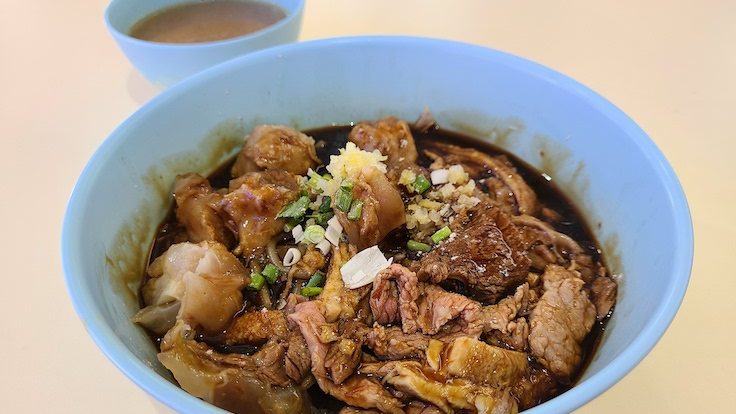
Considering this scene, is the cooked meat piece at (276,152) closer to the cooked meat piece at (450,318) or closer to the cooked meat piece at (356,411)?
the cooked meat piece at (450,318)

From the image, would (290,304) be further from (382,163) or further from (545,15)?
(545,15)

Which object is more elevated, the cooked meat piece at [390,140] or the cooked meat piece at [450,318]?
the cooked meat piece at [390,140]

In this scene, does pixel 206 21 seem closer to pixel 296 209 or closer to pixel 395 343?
pixel 296 209

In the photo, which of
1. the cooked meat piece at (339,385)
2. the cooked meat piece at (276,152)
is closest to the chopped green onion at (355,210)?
the cooked meat piece at (339,385)

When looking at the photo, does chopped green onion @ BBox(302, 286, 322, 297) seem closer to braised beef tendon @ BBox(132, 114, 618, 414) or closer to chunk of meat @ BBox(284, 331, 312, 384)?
braised beef tendon @ BBox(132, 114, 618, 414)

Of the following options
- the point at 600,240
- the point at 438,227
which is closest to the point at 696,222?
the point at 600,240

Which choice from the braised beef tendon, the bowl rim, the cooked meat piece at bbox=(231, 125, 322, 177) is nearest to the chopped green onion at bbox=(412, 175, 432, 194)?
the braised beef tendon
